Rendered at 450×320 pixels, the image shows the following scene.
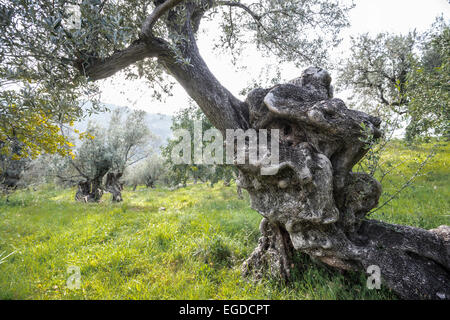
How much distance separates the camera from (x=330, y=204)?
3000 mm

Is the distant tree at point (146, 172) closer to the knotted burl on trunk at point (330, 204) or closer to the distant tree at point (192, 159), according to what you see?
the distant tree at point (192, 159)

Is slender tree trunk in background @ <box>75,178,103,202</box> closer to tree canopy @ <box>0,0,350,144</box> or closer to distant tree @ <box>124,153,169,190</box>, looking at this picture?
tree canopy @ <box>0,0,350,144</box>

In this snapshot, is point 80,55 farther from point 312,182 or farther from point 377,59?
point 377,59

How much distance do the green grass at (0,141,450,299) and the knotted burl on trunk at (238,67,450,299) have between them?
384mm

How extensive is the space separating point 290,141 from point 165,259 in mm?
3698

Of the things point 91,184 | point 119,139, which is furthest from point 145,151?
point 91,184

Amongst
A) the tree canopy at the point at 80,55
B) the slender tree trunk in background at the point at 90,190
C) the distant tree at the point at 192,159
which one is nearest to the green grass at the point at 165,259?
the tree canopy at the point at 80,55

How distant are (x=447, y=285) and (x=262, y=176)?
2774 millimetres

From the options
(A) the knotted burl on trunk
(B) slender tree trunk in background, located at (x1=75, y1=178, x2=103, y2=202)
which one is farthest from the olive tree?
(B) slender tree trunk in background, located at (x1=75, y1=178, x2=103, y2=202)

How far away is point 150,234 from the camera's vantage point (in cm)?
554

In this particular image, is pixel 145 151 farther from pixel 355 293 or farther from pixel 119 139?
pixel 355 293

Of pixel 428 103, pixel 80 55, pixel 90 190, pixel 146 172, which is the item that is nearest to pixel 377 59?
pixel 428 103

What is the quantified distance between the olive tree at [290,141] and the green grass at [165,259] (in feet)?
1.22

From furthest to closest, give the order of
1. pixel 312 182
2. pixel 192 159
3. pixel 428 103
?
pixel 192 159, pixel 428 103, pixel 312 182
